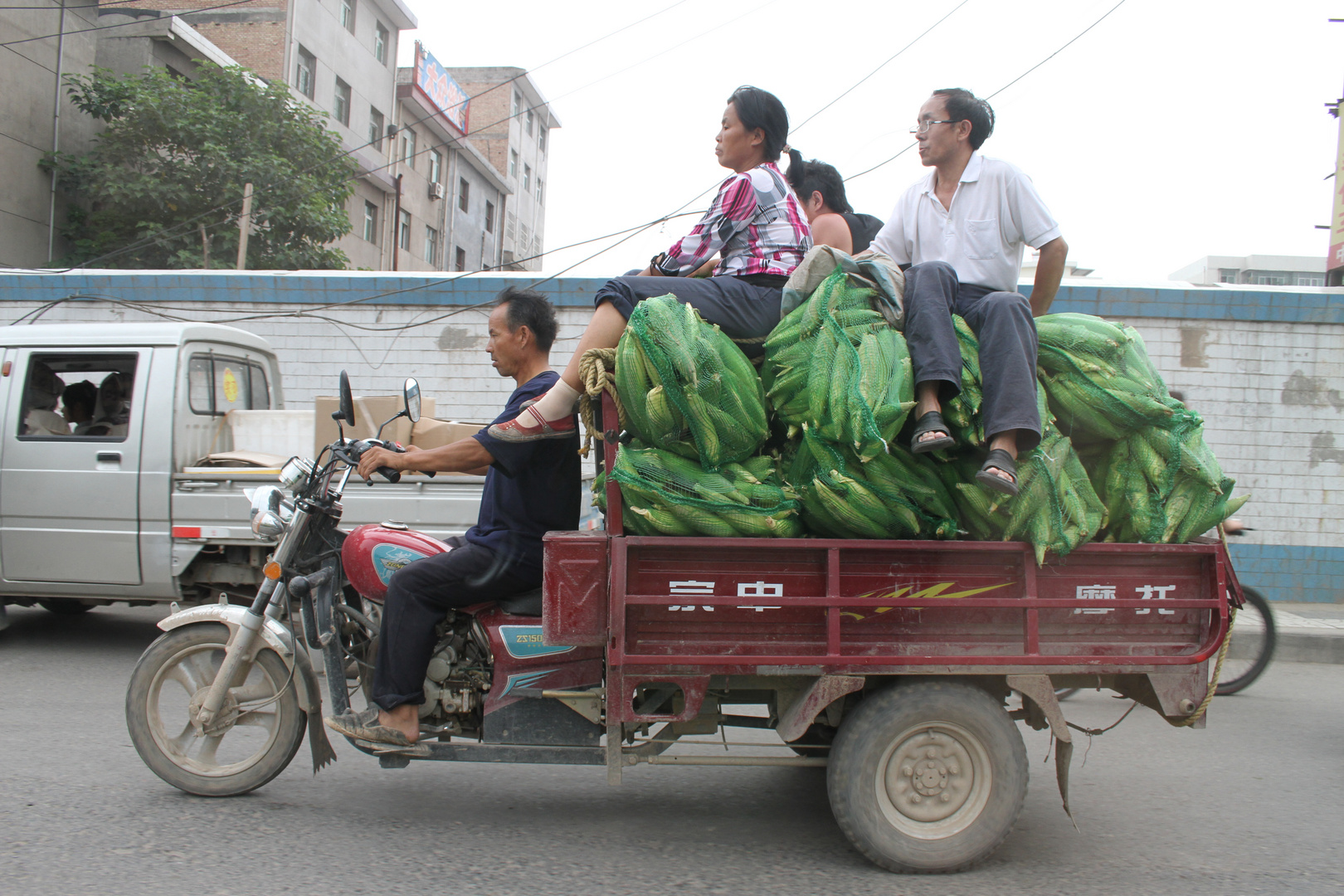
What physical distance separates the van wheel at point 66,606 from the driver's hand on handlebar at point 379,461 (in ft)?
16.4

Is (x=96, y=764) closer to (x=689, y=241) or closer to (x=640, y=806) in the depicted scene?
(x=640, y=806)

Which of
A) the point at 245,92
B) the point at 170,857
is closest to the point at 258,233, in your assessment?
the point at 245,92

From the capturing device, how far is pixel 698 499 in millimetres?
2877

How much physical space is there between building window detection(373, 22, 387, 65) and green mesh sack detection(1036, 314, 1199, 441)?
30.3 meters

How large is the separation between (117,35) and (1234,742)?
22261mm

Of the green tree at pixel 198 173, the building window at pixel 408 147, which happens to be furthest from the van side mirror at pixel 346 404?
the building window at pixel 408 147

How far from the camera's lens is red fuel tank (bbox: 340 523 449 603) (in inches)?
132

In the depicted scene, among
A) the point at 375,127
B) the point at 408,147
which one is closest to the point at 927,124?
the point at 375,127

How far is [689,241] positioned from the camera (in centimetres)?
344

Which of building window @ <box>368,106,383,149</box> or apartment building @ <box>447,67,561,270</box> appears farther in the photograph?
apartment building @ <box>447,67,561,270</box>

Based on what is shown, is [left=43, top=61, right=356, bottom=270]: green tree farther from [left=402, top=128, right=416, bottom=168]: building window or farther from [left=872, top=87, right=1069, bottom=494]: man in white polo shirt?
[left=872, top=87, right=1069, bottom=494]: man in white polo shirt

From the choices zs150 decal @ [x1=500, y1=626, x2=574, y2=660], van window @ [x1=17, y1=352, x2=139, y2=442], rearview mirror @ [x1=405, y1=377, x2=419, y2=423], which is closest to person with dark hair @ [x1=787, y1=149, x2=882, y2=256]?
rearview mirror @ [x1=405, y1=377, x2=419, y2=423]

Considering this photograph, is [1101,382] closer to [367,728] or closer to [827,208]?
[827,208]

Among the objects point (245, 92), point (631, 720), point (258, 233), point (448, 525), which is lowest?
point (631, 720)
